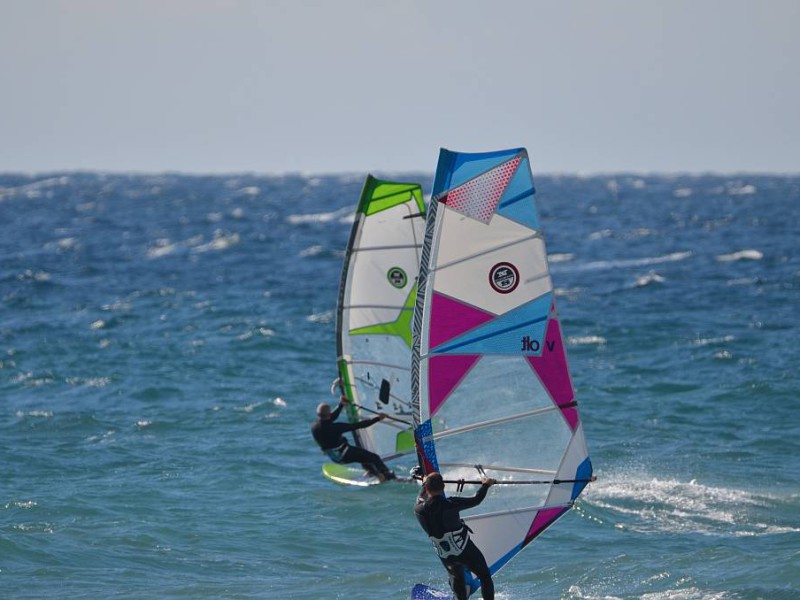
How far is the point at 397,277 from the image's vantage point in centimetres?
1905

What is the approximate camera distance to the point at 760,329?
106 ft

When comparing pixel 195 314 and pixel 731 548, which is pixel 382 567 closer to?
pixel 731 548

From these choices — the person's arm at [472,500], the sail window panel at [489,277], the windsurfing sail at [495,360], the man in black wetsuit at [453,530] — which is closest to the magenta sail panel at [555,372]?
the windsurfing sail at [495,360]

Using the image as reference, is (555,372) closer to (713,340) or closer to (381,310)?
(381,310)

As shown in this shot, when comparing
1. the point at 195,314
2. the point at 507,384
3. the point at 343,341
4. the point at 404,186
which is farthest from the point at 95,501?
the point at 195,314

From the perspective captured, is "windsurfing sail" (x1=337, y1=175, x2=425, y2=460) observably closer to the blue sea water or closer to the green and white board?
the green and white board

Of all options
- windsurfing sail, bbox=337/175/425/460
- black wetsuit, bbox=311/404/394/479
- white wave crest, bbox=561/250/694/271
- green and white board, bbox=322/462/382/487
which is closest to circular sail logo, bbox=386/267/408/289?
windsurfing sail, bbox=337/175/425/460

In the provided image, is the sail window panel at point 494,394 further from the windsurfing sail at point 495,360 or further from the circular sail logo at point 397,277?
the circular sail logo at point 397,277

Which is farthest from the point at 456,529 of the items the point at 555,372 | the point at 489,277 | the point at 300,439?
the point at 300,439

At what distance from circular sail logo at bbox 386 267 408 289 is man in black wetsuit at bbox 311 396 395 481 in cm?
207

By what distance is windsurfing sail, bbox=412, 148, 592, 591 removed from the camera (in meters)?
13.0

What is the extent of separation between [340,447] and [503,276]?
263 inches

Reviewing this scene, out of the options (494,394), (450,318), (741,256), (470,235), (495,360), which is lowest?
(494,394)

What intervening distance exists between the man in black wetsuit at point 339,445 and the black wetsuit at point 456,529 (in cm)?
571
